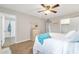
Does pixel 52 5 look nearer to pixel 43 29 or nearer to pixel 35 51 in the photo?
pixel 43 29

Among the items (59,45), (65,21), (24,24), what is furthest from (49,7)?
(59,45)

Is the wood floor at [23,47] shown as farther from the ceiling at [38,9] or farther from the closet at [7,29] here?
the ceiling at [38,9]

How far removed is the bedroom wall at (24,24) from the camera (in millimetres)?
1392

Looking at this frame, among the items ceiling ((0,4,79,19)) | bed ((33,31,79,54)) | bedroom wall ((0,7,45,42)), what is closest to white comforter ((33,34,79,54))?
bed ((33,31,79,54))

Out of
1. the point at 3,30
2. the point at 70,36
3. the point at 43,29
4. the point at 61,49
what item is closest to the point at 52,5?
the point at 43,29

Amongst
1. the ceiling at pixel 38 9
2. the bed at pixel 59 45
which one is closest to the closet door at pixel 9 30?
the ceiling at pixel 38 9

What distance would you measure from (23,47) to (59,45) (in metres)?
0.44

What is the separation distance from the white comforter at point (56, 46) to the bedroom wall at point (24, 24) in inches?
5.9

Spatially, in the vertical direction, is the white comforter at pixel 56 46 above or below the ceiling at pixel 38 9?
below

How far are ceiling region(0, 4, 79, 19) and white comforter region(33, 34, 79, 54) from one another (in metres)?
0.27

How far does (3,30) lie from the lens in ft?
4.51

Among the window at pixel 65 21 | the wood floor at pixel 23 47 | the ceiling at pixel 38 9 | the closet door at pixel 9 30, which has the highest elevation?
the ceiling at pixel 38 9

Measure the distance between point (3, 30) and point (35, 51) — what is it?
0.47 meters
